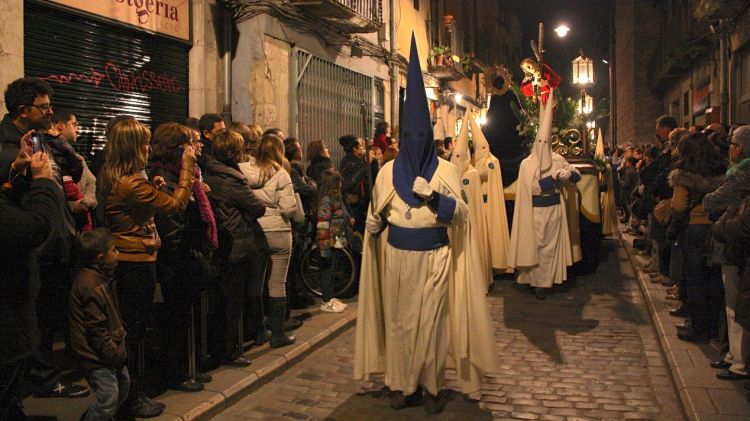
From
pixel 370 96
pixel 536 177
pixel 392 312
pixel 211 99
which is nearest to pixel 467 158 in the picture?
pixel 536 177

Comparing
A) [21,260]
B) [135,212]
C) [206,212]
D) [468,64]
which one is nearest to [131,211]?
[135,212]

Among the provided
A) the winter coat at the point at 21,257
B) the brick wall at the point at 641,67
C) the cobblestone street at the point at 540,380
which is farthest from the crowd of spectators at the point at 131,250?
the brick wall at the point at 641,67

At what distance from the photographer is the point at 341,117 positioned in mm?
15039

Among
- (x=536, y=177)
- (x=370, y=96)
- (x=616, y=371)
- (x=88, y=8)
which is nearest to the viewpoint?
(x=616, y=371)

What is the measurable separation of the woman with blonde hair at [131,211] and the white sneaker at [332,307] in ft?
12.0

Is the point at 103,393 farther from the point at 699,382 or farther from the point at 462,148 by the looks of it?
the point at 462,148

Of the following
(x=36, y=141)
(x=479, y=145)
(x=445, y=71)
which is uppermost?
(x=445, y=71)

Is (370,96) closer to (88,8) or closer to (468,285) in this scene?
(88,8)

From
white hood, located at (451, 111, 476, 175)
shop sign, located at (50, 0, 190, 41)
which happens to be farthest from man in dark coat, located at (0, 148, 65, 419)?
white hood, located at (451, 111, 476, 175)

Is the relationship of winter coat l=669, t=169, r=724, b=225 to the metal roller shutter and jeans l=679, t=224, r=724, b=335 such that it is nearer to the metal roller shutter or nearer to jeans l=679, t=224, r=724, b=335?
jeans l=679, t=224, r=724, b=335

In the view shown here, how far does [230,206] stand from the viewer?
5992 millimetres

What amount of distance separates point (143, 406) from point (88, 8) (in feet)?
18.5

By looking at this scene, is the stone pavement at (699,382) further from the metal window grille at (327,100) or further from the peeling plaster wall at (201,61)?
the peeling plaster wall at (201,61)

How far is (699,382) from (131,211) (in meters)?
4.50
